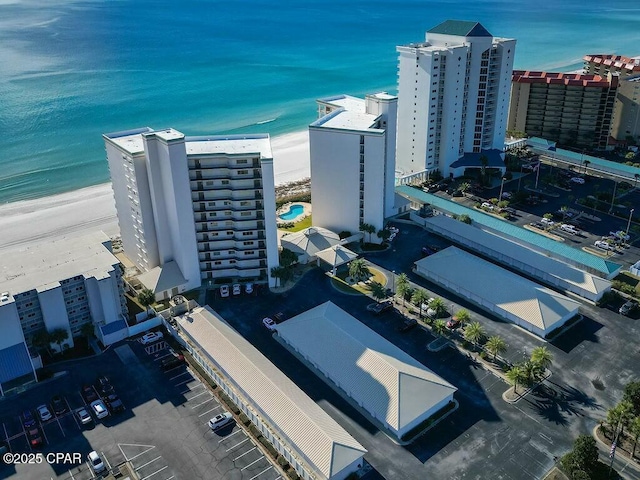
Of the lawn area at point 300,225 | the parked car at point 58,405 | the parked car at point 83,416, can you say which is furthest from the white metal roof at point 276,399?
the lawn area at point 300,225

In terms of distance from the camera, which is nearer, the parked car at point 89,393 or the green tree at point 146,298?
the parked car at point 89,393

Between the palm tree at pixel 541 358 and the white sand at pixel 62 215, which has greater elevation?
the palm tree at pixel 541 358

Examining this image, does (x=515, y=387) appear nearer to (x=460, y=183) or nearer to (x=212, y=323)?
(x=212, y=323)

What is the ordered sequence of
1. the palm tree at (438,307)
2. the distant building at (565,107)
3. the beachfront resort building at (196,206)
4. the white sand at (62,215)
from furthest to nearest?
the distant building at (565,107) → the white sand at (62,215) → the beachfront resort building at (196,206) → the palm tree at (438,307)

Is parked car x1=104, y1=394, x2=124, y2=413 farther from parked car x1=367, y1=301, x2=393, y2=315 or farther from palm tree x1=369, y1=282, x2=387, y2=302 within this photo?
palm tree x1=369, y1=282, x2=387, y2=302

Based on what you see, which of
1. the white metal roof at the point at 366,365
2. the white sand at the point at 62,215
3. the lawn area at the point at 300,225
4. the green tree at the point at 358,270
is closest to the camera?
the white metal roof at the point at 366,365

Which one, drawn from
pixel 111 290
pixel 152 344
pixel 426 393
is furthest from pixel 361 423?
pixel 111 290

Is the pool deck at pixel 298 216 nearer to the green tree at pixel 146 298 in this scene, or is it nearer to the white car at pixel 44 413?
the green tree at pixel 146 298

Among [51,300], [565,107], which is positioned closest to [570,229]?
[565,107]
